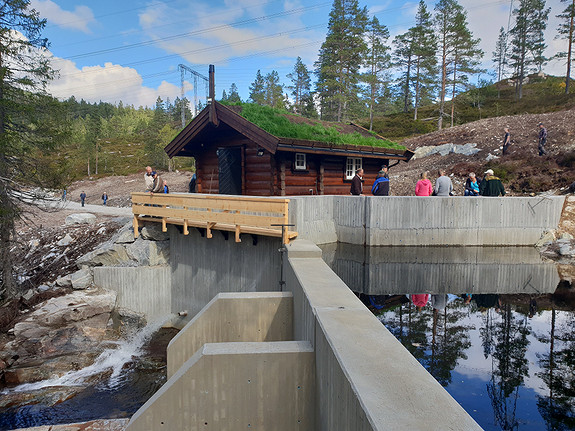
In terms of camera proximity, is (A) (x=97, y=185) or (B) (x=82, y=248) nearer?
(B) (x=82, y=248)

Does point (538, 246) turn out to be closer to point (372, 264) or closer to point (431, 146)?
point (372, 264)

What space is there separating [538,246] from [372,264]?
771cm

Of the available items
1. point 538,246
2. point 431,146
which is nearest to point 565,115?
point 431,146

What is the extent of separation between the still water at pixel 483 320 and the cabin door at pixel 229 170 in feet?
19.8

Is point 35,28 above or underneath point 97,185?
above

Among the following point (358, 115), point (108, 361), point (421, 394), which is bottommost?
point (108, 361)

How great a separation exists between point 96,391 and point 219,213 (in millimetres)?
5619

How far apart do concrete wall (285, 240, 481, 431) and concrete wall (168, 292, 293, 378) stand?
1.40 m

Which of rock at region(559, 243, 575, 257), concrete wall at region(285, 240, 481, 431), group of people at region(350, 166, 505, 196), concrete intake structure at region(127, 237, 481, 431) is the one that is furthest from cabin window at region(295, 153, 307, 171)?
concrete wall at region(285, 240, 481, 431)

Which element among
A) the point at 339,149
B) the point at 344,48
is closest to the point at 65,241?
the point at 339,149

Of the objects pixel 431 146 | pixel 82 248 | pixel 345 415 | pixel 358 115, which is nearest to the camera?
pixel 345 415

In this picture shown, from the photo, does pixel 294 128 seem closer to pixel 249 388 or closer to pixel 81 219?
pixel 249 388

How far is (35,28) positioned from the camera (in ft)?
45.7

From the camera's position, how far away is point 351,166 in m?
18.3
